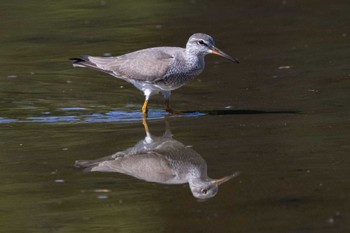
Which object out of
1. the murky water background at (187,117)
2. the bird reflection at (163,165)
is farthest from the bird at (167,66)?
the bird reflection at (163,165)

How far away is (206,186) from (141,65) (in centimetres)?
367

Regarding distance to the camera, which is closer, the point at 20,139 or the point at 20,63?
the point at 20,139

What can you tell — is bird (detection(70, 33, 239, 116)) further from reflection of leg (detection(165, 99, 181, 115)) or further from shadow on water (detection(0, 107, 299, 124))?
shadow on water (detection(0, 107, 299, 124))

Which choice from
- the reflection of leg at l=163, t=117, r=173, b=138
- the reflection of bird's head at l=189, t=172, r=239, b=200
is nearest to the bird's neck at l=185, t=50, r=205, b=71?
the reflection of leg at l=163, t=117, r=173, b=138

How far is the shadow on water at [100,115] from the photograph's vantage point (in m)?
11.3

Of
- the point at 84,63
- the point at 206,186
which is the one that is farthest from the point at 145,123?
the point at 206,186

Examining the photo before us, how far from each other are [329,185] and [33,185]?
7.85 feet

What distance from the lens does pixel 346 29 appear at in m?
15.7

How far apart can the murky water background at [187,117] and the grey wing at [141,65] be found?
1.27ft

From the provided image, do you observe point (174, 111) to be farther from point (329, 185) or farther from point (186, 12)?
point (186, 12)

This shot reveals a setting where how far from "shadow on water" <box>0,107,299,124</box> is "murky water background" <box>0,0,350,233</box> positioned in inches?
0.8

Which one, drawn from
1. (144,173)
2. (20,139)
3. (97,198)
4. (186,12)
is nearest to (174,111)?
(20,139)

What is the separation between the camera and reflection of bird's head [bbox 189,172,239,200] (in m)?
8.29

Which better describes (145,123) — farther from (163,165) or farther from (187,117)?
(163,165)
